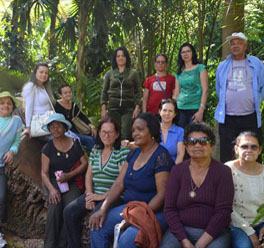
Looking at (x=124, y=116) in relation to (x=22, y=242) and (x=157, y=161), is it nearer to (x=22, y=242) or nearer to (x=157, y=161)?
(x=22, y=242)

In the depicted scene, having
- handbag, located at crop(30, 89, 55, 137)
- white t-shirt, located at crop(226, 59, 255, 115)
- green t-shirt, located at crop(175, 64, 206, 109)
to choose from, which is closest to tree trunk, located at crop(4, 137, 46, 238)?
handbag, located at crop(30, 89, 55, 137)

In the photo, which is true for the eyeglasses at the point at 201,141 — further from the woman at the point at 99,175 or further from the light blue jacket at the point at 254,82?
the light blue jacket at the point at 254,82

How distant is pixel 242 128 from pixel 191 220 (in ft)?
5.61

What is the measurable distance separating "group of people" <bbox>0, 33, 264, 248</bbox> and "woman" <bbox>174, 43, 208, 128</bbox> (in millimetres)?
13

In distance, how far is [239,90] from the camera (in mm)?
4484

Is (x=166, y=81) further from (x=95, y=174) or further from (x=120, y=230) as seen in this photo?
(x=120, y=230)

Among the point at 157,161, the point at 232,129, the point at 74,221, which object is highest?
the point at 232,129

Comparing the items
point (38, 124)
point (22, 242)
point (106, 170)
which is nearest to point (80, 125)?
point (38, 124)

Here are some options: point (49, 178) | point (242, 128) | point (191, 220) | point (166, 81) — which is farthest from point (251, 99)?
point (49, 178)

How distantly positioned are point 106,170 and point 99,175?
3.8 inches

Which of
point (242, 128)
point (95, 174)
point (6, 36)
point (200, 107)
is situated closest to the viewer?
point (95, 174)

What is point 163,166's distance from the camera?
358cm

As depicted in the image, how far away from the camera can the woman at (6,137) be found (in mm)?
4988

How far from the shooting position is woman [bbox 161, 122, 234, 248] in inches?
123
